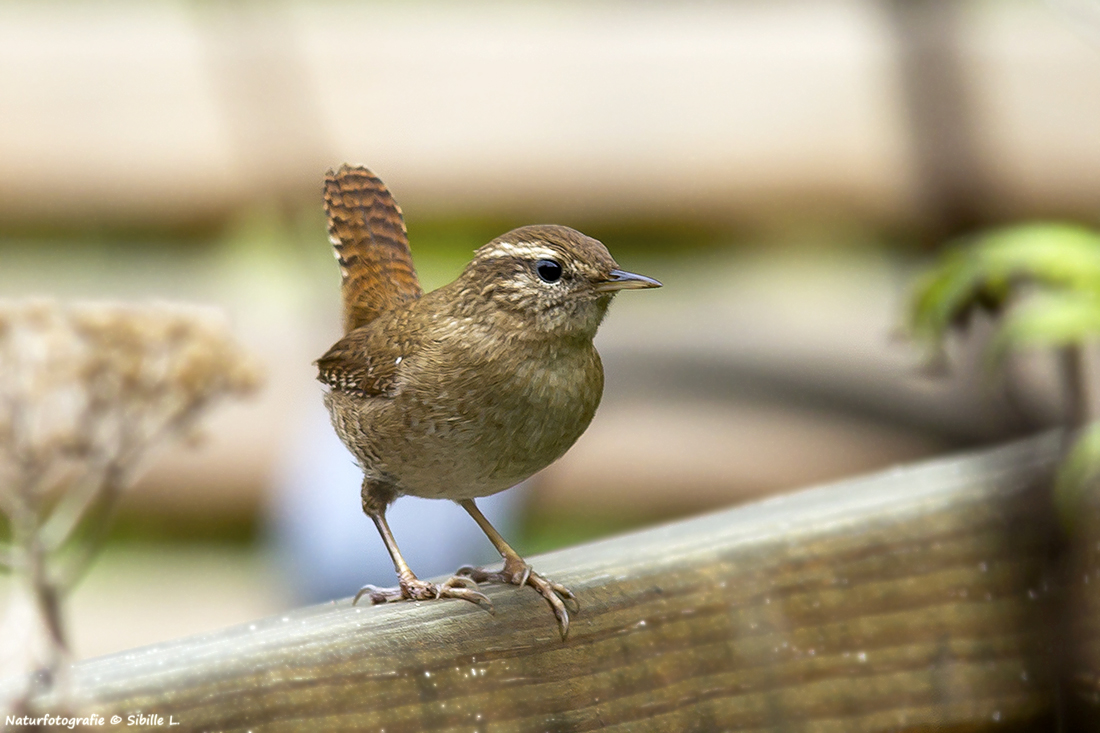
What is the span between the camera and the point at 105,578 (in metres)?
4.48

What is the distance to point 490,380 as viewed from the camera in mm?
1675

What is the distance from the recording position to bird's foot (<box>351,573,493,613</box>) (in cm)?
142

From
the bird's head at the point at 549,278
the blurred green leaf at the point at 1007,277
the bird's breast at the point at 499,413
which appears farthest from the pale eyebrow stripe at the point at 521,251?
the blurred green leaf at the point at 1007,277

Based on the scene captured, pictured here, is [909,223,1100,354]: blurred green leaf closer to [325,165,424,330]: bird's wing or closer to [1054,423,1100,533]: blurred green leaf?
[1054,423,1100,533]: blurred green leaf

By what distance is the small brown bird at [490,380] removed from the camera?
1.65m

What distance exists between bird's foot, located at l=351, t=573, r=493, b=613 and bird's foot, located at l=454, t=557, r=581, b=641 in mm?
40

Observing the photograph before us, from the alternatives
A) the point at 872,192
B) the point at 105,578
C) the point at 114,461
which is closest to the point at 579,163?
the point at 872,192

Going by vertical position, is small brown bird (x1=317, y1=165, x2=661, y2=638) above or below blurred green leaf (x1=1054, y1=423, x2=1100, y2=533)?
above

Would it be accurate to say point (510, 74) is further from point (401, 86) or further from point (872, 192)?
point (872, 192)

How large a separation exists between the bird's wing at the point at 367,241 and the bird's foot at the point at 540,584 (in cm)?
55

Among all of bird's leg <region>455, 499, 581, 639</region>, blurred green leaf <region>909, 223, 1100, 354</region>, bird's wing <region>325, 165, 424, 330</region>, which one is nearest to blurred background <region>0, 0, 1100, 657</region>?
blurred green leaf <region>909, 223, 1100, 354</region>

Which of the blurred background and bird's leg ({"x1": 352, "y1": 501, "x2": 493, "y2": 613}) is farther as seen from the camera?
the blurred background

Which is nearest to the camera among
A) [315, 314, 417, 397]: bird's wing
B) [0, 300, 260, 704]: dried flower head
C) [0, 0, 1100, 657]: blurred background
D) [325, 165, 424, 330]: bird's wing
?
[315, 314, 417, 397]: bird's wing

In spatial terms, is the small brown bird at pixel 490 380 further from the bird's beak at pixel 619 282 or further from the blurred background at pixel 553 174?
the blurred background at pixel 553 174
